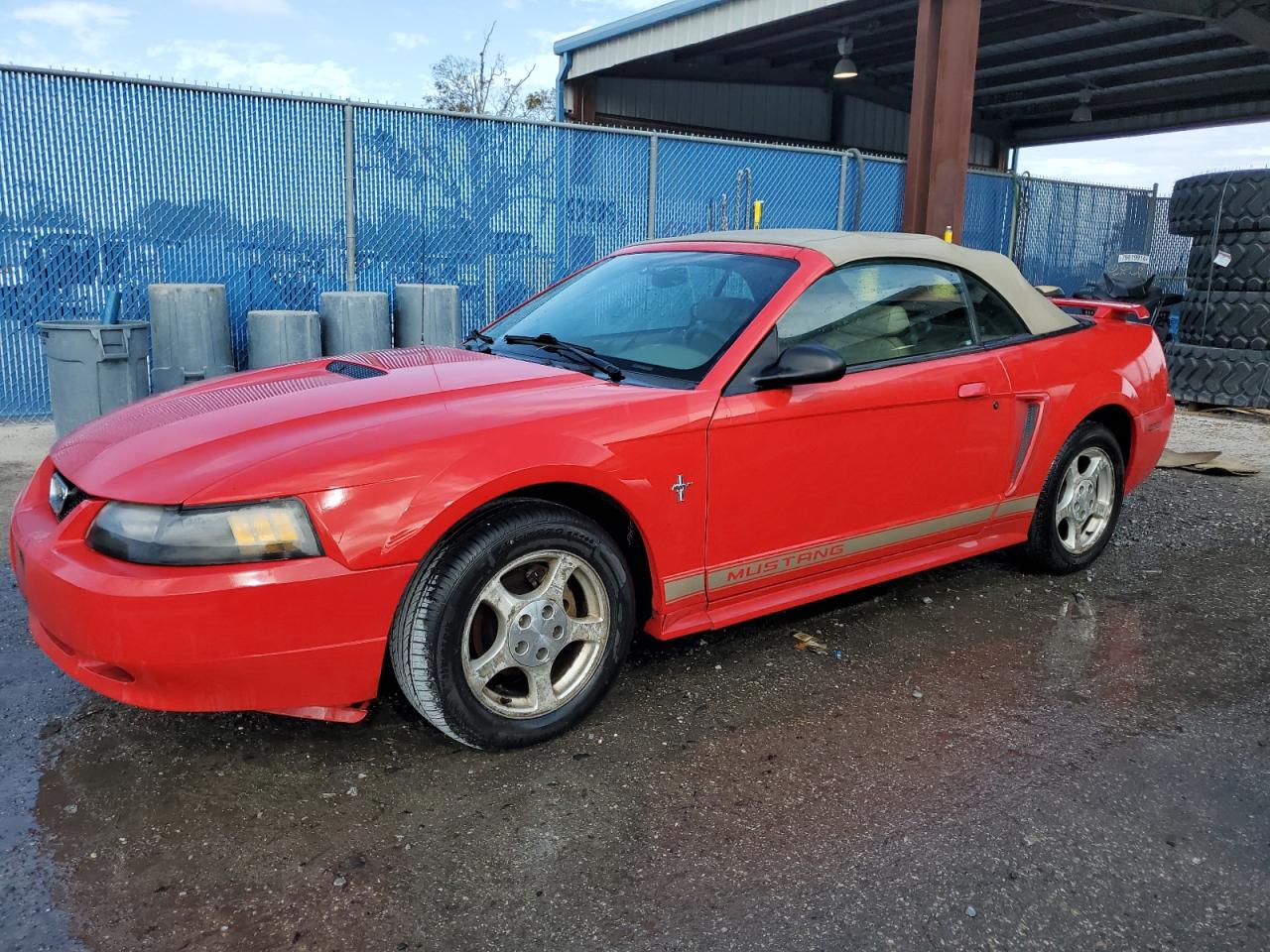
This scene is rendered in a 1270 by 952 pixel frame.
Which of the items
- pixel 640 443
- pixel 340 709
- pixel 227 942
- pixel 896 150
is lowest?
pixel 227 942

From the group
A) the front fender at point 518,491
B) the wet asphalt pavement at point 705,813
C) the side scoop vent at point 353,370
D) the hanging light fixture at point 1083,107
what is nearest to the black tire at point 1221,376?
the wet asphalt pavement at point 705,813

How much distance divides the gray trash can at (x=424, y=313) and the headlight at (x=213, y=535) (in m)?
5.37

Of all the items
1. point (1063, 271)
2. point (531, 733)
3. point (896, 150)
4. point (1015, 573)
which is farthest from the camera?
point (896, 150)

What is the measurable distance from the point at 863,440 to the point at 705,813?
1494 mm

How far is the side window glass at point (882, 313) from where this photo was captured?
3.55 metres

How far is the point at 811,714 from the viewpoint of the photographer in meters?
3.23

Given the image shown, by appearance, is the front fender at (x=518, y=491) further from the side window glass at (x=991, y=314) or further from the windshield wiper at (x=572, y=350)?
the side window glass at (x=991, y=314)

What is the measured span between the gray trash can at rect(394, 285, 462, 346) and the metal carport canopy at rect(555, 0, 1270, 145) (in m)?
8.45

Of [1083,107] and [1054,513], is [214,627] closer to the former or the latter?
[1054,513]

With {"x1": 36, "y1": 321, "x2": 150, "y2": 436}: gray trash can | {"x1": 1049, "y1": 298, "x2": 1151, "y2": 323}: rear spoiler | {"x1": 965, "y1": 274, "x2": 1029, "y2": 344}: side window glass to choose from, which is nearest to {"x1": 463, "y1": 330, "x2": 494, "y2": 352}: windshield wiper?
{"x1": 965, "y1": 274, "x2": 1029, "y2": 344}: side window glass

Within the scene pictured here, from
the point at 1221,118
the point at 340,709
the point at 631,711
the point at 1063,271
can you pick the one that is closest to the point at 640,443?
the point at 631,711

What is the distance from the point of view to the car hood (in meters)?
2.54

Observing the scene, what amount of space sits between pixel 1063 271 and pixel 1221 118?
35.6 ft

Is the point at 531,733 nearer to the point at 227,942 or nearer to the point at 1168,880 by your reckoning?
the point at 227,942
